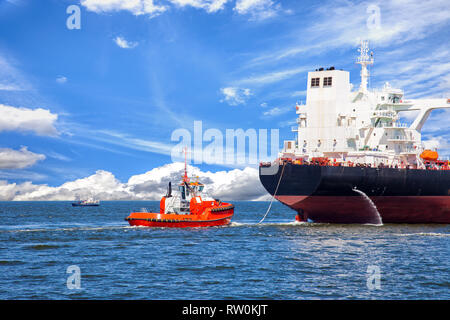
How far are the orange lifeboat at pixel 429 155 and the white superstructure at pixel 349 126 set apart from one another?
807mm

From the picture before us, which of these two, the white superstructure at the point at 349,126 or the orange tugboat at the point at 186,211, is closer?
the orange tugboat at the point at 186,211

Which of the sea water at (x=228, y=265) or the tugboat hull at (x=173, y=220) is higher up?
the tugboat hull at (x=173, y=220)

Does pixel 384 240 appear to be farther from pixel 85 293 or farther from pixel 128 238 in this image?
pixel 85 293

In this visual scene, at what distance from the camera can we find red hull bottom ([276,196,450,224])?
46.1 m

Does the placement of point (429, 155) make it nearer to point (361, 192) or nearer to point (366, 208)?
point (366, 208)

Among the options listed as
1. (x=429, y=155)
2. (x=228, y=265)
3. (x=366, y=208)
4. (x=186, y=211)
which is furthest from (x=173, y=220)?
(x=429, y=155)

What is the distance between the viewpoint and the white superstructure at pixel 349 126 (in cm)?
5144

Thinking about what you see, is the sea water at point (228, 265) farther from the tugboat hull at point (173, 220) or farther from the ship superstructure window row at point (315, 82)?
the ship superstructure window row at point (315, 82)

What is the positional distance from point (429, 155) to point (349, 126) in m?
9.31

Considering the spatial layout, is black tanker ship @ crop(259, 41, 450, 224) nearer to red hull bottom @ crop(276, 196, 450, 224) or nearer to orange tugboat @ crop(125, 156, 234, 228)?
red hull bottom @ crop(276, 196, 450, 224)

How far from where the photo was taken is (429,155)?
169 ft

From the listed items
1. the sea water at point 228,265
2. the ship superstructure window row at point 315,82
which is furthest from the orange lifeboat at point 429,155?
the ship superstructure window row at point 315,82

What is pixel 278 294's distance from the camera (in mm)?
18781

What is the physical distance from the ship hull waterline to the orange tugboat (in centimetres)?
645
